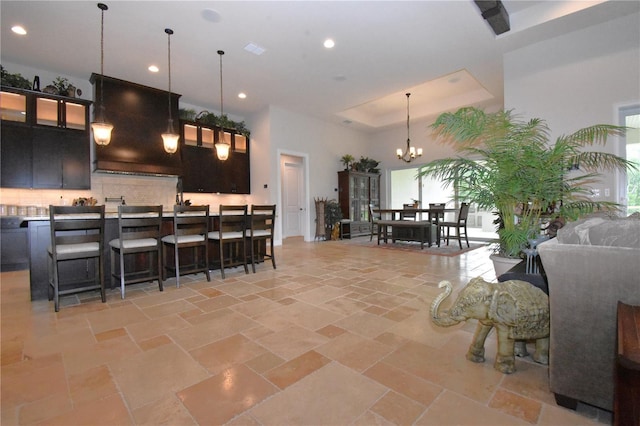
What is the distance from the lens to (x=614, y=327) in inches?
44.3

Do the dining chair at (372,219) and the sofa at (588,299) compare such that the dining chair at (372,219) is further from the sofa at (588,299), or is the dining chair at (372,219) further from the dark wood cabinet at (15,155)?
the dark wood cabinet at (15,155)

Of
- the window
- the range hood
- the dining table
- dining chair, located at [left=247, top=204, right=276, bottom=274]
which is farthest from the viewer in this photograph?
the dining table

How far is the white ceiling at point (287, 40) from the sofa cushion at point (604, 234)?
331cm

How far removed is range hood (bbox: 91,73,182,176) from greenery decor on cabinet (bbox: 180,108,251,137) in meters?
0.53

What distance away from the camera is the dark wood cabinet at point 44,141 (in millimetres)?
4305

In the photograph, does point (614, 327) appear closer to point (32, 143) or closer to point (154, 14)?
point (154, 14)

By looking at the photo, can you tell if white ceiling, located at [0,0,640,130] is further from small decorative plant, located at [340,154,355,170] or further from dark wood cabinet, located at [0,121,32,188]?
small decorative plant, located at [340,154,355,170]

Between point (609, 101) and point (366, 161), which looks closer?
point (609, 101)

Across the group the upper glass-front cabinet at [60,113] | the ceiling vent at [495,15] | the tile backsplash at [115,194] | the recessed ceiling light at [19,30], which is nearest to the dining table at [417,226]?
the ceiling vent at [495,15]

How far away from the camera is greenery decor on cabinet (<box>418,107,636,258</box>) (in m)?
2.13

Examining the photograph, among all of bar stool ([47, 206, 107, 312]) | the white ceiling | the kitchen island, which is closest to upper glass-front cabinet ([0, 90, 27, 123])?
the white ceiling

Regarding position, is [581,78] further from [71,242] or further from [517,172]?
[71,242]

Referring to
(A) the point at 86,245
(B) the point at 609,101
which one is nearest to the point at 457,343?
(A) the point at 86,245

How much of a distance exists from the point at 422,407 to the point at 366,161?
25.8ft
